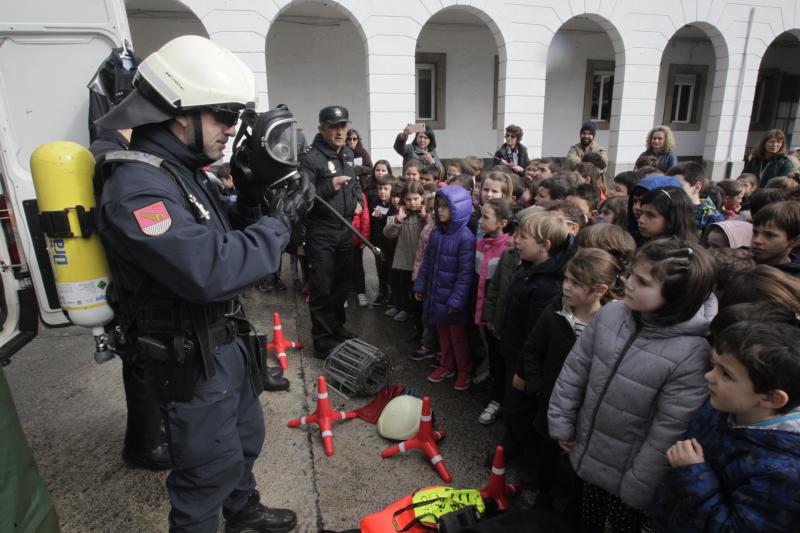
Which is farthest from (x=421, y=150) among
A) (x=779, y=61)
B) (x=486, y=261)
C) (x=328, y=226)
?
(x=779, y=61)

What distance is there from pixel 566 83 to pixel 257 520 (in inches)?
522

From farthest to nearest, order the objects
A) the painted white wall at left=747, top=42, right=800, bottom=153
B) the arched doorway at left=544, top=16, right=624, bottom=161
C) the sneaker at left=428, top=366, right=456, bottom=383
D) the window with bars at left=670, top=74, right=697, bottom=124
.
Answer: the painted white wall at left=747, top=42, right=800, bottom=153 → the window with bars at left=670, top=74, right=697, bottom=124 → the arched doorway at left=544, top=16, right=624, bottom=161 → the sneaker at left=428, top=366, right=456, bottom=383

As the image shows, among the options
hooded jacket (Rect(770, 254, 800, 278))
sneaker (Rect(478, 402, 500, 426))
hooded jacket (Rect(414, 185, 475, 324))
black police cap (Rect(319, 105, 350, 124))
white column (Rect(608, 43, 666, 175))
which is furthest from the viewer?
white column (Rect(608, 43, 666, 175))

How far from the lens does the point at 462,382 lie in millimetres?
3594

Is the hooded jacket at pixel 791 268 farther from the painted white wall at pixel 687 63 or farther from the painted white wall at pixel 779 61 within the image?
the painted white wall at pixel 779 61

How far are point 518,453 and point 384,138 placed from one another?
292 inches

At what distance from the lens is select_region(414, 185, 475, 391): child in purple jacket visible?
11.1 feet

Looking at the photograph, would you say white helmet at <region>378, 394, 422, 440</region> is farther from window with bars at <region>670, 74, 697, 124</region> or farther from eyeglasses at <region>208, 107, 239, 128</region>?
window with bars at <region>670, 74, 697, 124</region>

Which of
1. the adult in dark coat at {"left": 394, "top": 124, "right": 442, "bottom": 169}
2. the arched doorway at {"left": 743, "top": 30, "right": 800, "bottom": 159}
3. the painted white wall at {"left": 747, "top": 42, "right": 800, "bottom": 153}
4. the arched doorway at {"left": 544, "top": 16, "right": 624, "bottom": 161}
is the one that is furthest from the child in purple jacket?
the painted white wall at {"left": 747, "top": 42, "right": 800, "bottom": 153}

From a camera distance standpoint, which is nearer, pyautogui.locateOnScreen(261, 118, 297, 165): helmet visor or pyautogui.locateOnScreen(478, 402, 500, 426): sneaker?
pyautogui.locateOnScreen(261, 118, 297, 165): helmet visor

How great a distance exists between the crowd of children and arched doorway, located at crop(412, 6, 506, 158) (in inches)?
340

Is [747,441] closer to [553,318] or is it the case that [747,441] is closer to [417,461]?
[553,318]

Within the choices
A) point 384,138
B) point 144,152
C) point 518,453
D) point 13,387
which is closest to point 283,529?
point 518,453

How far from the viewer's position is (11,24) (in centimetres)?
270
